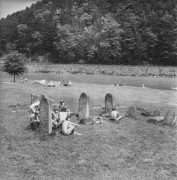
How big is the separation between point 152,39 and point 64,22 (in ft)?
125

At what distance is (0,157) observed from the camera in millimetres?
10125

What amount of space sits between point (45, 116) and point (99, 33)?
80321mm

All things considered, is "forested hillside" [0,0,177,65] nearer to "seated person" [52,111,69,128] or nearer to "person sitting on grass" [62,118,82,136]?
"seated person" [52,111,69,128]

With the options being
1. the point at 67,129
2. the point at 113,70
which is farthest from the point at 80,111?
the point at 113,70

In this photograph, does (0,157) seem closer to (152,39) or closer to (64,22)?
(152,39)

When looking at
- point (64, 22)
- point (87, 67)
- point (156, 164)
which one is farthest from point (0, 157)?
point (64, 22)

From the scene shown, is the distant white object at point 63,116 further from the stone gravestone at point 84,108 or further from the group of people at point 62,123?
the stone gravestone at point 84,108

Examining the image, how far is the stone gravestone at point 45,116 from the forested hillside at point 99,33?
64.8 meters

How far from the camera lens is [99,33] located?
9081 centimetres

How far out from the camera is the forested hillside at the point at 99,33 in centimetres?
7956

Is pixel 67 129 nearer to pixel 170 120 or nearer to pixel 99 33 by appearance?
pixel 170 120

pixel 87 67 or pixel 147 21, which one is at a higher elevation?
pixel 147 21

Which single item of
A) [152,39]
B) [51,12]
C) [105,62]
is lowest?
[105,62]

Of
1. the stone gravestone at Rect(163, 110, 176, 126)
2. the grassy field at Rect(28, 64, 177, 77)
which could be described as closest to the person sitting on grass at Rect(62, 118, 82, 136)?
the stone gravestone at Rect(163, 110, 176, 126)
